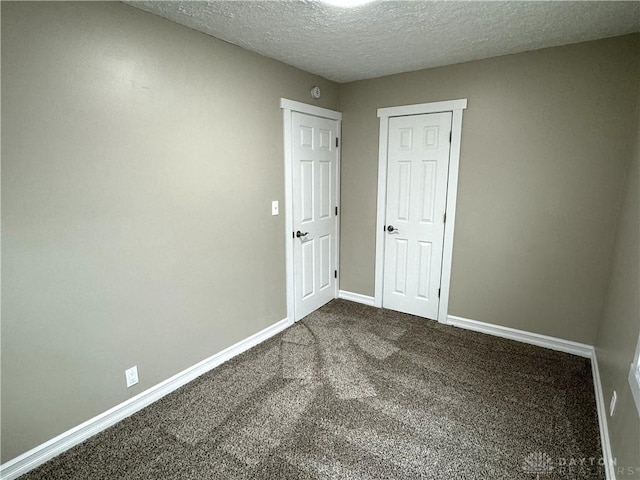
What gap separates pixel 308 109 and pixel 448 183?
4.79 ft

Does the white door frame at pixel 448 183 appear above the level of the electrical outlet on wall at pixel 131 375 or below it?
above

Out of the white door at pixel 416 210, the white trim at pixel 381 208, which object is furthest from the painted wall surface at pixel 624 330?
the white trim at pixel 381 208

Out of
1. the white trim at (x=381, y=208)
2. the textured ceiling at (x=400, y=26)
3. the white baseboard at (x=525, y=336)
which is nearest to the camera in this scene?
the textured ceiling at (x=400, y=26)

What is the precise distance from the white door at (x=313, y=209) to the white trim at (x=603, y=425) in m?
2.36

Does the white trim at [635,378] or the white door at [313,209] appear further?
the white door at [313,209]

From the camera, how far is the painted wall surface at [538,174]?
2373 millimetres

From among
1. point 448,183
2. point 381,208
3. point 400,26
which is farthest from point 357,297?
point 400,26

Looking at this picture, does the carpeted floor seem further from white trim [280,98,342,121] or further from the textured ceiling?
the textured ceiling

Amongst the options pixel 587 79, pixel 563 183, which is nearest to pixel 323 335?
pixel 563 183

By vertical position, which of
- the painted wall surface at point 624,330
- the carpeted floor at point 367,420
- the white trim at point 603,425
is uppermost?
the painted wall surface at point 624,330

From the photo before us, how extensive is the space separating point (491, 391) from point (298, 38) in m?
2.76

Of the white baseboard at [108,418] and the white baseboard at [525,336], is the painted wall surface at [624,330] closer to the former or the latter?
the white baseboard at [525,336]

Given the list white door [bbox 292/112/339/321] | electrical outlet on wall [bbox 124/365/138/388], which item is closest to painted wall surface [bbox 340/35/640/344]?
white door [bbox 292/112/339/321]

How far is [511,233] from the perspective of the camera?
111 inches
